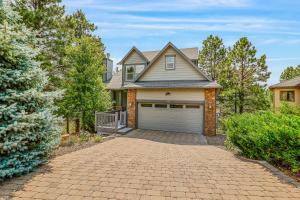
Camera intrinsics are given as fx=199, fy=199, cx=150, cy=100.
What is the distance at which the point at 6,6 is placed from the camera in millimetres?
5484

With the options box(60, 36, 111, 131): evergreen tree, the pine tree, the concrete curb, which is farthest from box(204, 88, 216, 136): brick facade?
the pine tree

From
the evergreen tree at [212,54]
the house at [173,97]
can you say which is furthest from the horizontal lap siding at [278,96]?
the house at [173,97]

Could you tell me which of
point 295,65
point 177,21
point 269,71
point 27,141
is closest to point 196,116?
point 177,21

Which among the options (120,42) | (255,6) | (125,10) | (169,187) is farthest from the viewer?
(120,42)

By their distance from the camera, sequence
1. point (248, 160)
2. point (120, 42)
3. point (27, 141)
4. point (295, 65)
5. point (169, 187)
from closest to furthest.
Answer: point (169, 187)
point (27, 141)
point (248, 160)
point (120, 42)
point (295, 65)

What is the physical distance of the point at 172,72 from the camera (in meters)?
15.6

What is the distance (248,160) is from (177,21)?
25.4 ft

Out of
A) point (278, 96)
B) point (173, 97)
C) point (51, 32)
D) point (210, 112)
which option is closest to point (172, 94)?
point (173, 97)

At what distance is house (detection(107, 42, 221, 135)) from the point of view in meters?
13.9

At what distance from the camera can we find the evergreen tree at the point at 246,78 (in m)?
21.9

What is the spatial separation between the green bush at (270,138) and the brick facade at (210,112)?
5.26 m

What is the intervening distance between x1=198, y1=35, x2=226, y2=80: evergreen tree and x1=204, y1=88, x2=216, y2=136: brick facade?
49.1 feet

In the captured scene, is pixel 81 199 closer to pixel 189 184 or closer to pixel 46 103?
pixel 189 184

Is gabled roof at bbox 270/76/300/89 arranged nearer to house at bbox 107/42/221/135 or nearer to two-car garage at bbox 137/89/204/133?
house at bbox 107/42/221/135
